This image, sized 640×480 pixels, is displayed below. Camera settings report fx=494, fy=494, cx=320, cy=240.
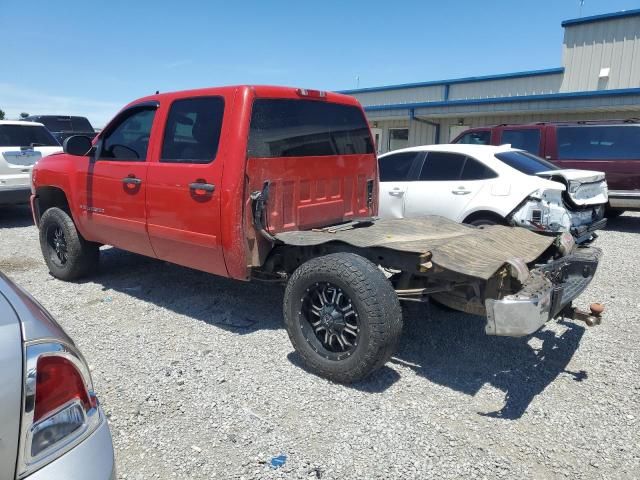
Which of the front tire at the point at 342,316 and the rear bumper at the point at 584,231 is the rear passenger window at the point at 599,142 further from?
the front tire at the point at 342,316

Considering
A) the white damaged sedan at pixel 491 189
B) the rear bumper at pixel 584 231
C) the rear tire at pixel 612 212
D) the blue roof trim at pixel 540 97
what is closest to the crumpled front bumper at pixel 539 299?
the white damaged sedan at pixel 491 189

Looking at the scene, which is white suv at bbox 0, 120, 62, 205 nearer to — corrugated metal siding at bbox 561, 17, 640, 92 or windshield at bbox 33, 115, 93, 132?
windshield at bbox 33, 115, 93, 132

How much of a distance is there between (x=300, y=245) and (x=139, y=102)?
→ 2303mm

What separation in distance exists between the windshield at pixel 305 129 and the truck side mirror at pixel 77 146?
Answer: 218 centimetres

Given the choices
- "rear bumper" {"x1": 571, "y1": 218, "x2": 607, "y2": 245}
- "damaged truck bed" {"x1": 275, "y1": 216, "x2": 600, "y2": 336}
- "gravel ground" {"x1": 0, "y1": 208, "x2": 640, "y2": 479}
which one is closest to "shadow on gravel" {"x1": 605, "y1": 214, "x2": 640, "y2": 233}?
"rear bumper" {"x1": 571, "y1": 218, "x2": 607, "y2": 245}

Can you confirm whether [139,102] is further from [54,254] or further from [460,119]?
[460,119]

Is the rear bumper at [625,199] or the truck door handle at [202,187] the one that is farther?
the rear bumper at [625,199]

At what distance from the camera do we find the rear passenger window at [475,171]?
6.40 m

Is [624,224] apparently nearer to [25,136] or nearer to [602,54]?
[602,54]

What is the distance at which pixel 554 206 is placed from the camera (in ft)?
19.6

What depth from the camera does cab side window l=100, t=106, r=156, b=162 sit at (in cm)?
457

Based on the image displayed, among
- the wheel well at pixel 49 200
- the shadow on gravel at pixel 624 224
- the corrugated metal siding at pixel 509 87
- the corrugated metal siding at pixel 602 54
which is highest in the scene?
the corrugated metal siding at pixel 602 54

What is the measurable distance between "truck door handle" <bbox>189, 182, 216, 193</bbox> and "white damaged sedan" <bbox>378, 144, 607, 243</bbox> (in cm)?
374

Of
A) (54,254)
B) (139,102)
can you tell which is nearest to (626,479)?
(139,102)
